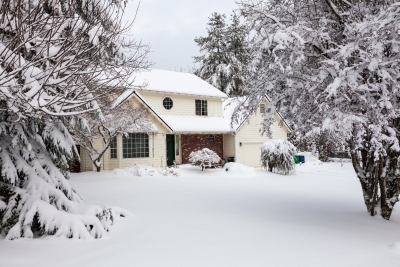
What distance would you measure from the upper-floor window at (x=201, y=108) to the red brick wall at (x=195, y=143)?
68.5 inches

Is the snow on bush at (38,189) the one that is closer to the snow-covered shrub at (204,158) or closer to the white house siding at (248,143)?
the snow-covered shrub at (204,158)

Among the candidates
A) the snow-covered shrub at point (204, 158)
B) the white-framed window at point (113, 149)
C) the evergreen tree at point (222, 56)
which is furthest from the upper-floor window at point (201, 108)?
the evergreen tree at point (222, 56)

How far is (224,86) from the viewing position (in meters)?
39.5

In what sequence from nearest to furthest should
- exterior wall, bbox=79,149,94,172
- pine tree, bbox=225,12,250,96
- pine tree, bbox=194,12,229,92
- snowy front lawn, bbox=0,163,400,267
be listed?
1. snowy front lawn, bbox=0,163,400,267
2. exterior wall, bbox=79,149,94,172
3. pine tree, bbox=225,12,250,96
4. pine tree, bbox=194,12,229,92


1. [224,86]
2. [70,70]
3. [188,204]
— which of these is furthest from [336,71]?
[224,86]

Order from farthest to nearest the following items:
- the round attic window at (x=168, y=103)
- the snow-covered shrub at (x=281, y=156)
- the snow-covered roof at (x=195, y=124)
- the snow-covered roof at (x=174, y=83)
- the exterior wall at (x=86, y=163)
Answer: the round attic window at (x=168, y=103) → the snow-covered roof at (x=174, y=83) → the snow-covered roof at (x=195, y=124) → the snow-covered shrub at (x=281, y=156) → the exterior wall at (x=86, y=163)

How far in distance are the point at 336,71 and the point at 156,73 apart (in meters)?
19.7

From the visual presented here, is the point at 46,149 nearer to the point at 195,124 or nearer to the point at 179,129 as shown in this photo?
the point at 179,129

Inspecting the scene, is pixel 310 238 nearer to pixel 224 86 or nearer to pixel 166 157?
pixel 166 157

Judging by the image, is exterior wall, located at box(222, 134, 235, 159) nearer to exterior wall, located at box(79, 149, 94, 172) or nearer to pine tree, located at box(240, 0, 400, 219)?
exterior wall, located at box(79, 149, 94, 172)

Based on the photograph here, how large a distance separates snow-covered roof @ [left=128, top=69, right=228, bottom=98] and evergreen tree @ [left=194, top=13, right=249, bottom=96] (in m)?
13.0

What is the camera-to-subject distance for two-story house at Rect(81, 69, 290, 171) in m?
18.4

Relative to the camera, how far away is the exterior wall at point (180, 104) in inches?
829

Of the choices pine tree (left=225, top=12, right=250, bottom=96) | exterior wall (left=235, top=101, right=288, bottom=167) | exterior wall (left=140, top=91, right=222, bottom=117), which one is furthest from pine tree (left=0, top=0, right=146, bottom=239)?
pine tree (left=225, top=12, right=250, bottom=96)
